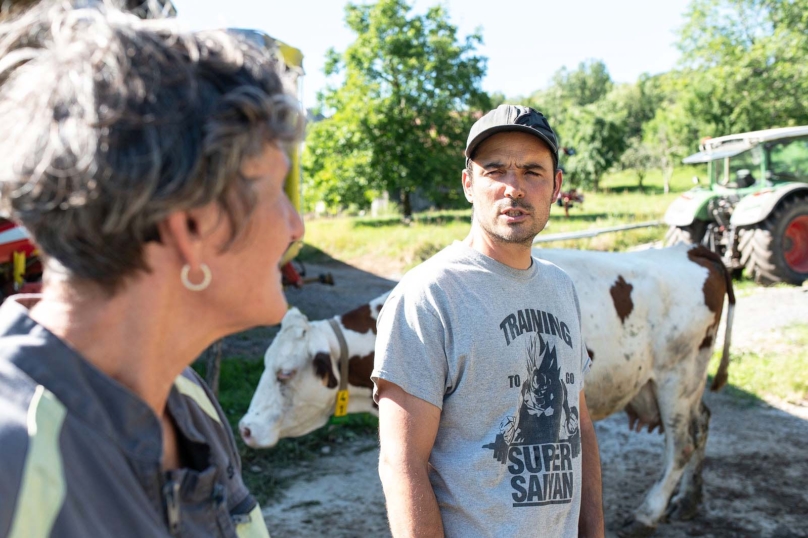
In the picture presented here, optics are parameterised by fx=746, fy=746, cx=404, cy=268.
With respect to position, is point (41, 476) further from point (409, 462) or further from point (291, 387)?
point (291, 387)

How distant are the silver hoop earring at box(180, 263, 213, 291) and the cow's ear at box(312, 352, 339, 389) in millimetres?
3372

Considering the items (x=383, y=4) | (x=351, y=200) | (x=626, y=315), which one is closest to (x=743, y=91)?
(x=383, y=4)

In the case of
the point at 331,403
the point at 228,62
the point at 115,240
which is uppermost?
the point at 228,62

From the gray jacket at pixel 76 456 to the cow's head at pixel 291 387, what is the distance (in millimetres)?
3305

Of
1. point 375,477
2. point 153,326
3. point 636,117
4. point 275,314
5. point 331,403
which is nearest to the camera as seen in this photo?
point 153,326

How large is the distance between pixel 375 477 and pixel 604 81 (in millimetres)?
84845

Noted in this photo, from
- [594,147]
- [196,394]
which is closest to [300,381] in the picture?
[196,394]

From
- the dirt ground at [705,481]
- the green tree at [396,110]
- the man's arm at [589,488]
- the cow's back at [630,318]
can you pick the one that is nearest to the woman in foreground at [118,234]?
the man's arm at [589,488]

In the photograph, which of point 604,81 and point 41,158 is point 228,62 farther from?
point 604,81

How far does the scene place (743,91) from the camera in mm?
29391

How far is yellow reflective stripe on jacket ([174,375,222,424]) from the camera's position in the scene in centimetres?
120

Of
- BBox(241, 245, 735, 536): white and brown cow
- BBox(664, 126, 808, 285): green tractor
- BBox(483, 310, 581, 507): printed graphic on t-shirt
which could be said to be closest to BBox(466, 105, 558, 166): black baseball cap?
BBox(483, 310, 581, 507): printed graphic on t-shirt

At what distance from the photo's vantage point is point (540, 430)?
195 centimetres

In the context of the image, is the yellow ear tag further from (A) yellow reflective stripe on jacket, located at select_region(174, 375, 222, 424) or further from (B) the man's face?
(A) yellow reflective stripe on jacket, located at select_region(174, 375, 222, 424)
